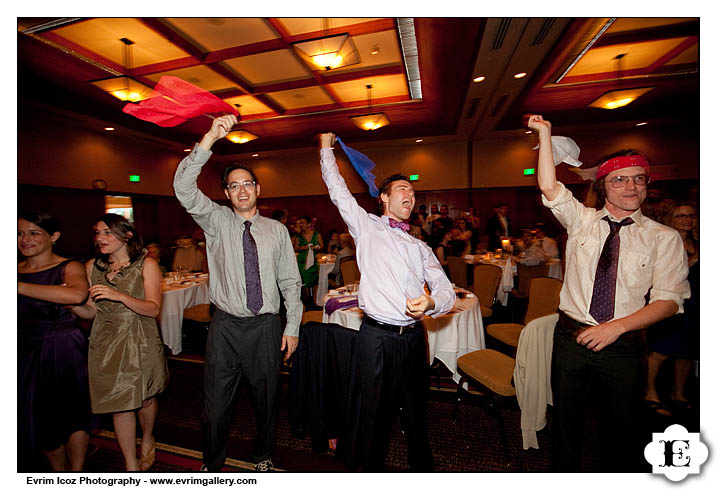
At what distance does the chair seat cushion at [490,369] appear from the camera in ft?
7.46

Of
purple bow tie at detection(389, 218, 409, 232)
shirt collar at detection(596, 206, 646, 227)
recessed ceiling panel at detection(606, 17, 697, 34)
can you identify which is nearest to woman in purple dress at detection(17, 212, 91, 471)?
purple bow tie at detection(389, 218, 409, 232)

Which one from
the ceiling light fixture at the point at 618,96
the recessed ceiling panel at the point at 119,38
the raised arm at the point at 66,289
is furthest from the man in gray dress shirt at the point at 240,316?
the ceiling light fixture at the point at 618,96

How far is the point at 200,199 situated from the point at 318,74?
16.0 ft

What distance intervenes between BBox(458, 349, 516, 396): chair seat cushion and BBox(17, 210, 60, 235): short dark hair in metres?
2.80

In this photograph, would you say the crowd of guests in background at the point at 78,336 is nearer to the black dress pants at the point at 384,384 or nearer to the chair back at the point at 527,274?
the black dress pants at the point at 384,384

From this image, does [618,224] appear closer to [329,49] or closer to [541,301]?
[541,301]

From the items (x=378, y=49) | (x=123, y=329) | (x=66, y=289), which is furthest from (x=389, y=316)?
(x=378, y=49)

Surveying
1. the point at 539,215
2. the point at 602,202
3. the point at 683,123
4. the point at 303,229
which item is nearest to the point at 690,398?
the point at 602,202

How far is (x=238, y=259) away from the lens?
196cm

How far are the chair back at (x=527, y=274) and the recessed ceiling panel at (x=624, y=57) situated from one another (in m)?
3.51

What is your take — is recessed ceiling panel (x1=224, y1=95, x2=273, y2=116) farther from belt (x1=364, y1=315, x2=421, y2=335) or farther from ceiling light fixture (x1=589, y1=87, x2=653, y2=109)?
ceiling light fixture (x1=589, y1=87, x2=653, y2=109)

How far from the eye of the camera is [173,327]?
12.8 ft

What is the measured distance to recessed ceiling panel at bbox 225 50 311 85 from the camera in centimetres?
520

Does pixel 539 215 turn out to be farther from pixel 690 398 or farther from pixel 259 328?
pixel 259 328
